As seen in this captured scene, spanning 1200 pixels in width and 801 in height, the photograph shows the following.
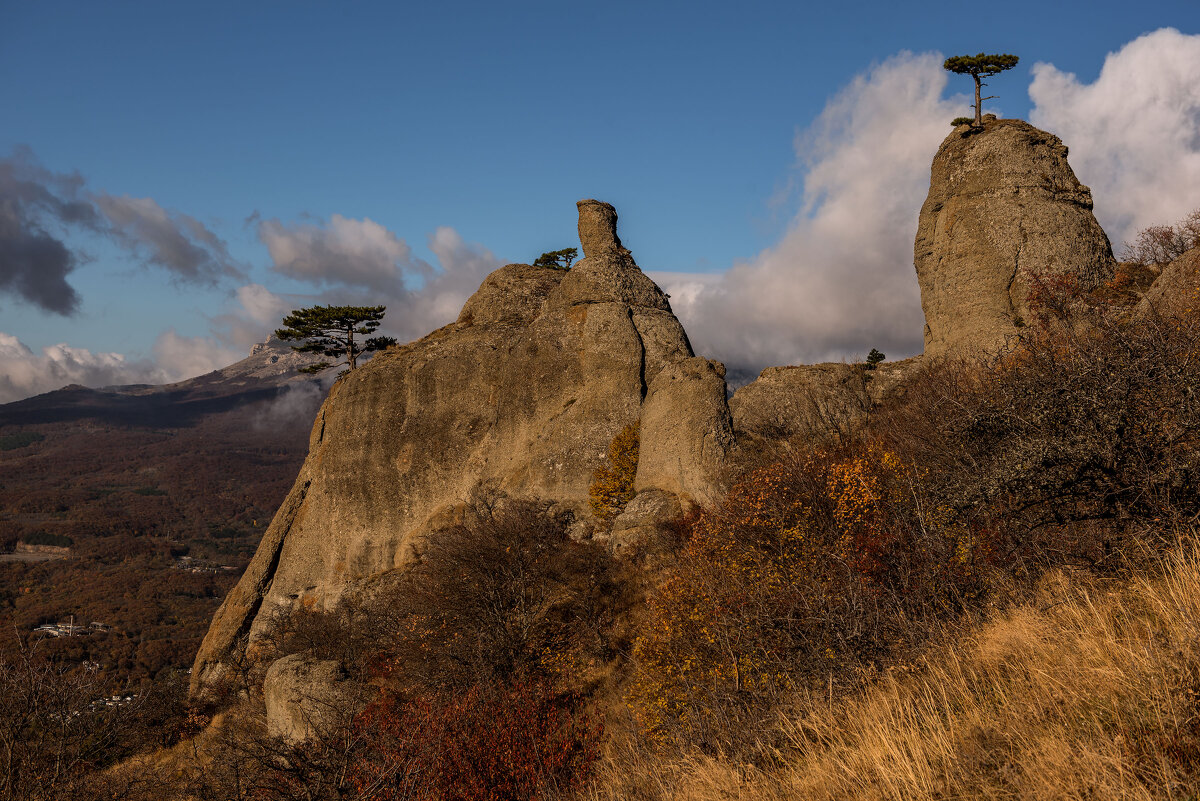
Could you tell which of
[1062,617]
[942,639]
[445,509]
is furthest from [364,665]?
[1062,617]

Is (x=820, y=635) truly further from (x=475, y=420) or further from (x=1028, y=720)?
(x=475, y=420)

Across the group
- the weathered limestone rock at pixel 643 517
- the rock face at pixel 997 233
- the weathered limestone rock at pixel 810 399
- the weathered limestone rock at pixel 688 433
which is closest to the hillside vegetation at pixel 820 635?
the weathered limestone rock at pixel 643 517

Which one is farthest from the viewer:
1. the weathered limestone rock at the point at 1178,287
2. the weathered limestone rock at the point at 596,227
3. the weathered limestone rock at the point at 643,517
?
the weathered limestone rock at the point at 596,227

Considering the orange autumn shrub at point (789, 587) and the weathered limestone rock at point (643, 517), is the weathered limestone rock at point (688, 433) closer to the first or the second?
the weathered limestone rock at point (643, 517)

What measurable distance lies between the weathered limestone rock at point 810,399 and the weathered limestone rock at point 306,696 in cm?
1803

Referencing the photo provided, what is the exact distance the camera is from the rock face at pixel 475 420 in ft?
113

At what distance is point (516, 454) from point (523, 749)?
16669 millimetres

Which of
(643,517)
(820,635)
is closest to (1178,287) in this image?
(643,517)

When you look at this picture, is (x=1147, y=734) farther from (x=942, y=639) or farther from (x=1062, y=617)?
(x=942, y=639)

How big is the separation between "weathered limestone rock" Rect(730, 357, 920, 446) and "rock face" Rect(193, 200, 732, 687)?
6.46ft

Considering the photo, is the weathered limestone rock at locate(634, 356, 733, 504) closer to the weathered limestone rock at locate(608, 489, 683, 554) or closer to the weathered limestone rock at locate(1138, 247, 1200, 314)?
the weathered limestone rock at locate(608, 489, 683, 554)

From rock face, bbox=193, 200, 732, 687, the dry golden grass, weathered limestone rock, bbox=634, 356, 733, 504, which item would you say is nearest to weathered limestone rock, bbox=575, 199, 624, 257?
rock face, bbox=193, 200, 732, 687

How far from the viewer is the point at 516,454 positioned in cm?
3550

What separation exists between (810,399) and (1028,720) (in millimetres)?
26747
